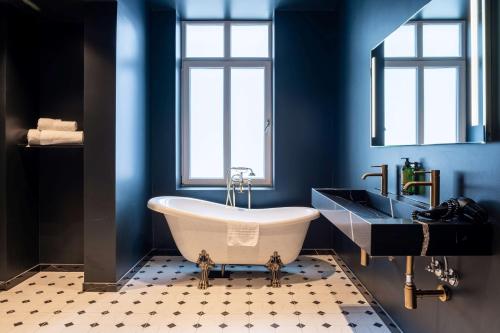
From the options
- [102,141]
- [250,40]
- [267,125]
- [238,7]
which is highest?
[238,7]

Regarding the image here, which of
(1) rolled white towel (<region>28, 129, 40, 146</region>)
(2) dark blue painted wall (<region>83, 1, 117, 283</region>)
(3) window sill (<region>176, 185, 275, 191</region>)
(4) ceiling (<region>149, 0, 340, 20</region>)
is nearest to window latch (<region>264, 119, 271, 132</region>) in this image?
(3) window sill (<region>176, 185, 275, 191</region>)

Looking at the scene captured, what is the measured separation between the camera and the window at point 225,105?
410 cm

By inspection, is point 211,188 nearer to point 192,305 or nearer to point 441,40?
point 192,305

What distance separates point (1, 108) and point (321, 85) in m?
3.14

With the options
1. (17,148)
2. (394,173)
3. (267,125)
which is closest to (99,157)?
(17,148)

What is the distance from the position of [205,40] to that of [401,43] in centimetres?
272

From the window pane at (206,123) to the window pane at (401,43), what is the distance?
2.27 metres

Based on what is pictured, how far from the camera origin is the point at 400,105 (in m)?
2.10

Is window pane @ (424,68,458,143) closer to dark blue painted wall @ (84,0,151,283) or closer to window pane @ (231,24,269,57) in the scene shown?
dark blue painted wall @ (84,0,151,283)

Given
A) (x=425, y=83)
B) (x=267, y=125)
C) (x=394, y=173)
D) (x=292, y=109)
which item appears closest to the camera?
(x=425, y=83)

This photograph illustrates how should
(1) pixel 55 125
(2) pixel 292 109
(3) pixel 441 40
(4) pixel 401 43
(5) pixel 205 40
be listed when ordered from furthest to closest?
(5) pixel 205 40
(2) pixel 292 109
(1) pixel 55 125
(4) pixel 401 43
(3) pixel 441 40

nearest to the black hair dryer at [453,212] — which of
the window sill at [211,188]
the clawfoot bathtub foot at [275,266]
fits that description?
the clawfoot bathtub foot at [275,266]

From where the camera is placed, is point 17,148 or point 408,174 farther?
point 17,148

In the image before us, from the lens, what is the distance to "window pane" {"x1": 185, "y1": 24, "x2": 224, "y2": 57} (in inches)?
163
